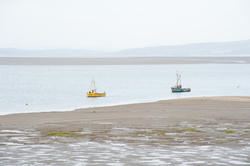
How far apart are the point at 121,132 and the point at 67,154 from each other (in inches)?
→ 191

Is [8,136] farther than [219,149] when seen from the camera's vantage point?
Yes

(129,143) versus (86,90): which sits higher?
(86,90)

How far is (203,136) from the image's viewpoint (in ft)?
53.3

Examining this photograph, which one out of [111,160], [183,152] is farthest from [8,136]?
[183,152]

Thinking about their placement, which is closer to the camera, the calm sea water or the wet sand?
the wet sand

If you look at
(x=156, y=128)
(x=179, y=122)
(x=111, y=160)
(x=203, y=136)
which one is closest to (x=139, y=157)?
(x=111, y=160)

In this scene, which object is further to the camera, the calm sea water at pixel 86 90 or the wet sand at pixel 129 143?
the calm sea water at pixel 86 90

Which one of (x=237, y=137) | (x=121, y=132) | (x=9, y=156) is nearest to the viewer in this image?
(x=9, y=156)

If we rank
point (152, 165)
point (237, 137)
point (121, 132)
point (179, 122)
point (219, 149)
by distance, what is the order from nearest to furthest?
point (152, 165)
point (219, 149)
point (237, 137)
point (121, 132)
point (179, 122)

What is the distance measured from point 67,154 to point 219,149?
512cm

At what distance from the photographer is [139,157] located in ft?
40.2

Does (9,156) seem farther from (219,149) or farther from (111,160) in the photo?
(219,149)

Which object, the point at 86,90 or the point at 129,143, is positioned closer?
the point at 129,143

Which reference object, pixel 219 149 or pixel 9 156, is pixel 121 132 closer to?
pixel 219 149
